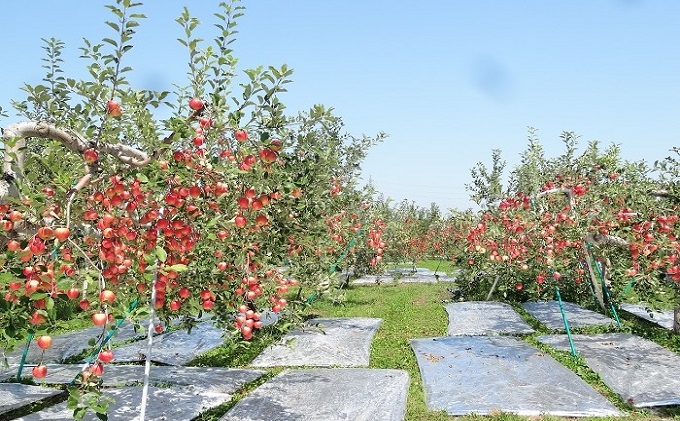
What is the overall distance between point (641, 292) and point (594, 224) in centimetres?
159

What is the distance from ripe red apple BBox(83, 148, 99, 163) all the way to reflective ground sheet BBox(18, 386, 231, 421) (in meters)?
2.98

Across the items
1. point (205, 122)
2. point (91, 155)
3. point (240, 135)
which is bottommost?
point (91, 155)

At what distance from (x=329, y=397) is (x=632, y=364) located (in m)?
4.42


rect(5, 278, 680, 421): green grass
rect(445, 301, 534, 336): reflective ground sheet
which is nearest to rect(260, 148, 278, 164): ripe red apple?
rect(5, 278, 680, 421): green grass

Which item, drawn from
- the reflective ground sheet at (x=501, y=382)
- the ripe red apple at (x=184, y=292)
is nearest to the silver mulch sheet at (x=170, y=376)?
the reflective ground sheet at (x=501, y=382)

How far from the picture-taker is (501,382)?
6676 mm

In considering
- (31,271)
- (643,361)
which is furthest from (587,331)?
(31,271)

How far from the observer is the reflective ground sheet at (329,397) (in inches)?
219

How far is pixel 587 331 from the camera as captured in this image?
31.7ft

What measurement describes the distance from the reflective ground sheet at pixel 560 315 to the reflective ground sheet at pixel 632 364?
1.03 m

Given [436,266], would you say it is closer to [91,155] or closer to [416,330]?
[416,330]

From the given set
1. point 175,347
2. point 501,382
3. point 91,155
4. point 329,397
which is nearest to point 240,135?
point 91,155

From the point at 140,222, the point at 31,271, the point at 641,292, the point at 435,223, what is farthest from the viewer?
the point at 435,223

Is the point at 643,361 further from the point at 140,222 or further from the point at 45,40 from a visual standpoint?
the point at 45,40
